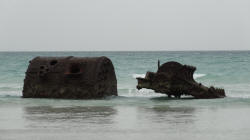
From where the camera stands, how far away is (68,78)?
17016 mm

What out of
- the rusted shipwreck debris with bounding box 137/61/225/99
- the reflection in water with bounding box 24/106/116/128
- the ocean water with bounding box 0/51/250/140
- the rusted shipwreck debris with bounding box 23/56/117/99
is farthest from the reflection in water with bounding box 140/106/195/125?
the rusted shipwreck debris with bounding box 23/56/117/99

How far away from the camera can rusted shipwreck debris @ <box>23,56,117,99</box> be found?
16.9 metres

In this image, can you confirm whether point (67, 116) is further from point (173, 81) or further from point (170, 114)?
point (173, 81)

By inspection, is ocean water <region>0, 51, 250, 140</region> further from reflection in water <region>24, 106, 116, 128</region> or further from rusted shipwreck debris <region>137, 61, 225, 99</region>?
rusted shipwreck debris <region>137, 61, 225, 99</region>

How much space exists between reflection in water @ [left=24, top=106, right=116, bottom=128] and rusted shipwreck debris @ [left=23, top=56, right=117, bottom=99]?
98.5 inches

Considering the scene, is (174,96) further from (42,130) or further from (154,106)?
(42,130)

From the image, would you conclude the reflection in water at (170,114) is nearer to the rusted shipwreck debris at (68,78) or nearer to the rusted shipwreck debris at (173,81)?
the rusted shipwreck debris at (173,81)

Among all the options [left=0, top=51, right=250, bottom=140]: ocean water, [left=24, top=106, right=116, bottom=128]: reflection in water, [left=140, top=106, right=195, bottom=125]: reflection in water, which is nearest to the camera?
[left=0, top=51, right=250, bottom=140]: ocean water

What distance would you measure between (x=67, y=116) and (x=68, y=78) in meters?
4.92

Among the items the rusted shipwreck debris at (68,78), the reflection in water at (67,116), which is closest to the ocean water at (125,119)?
the reflection in water at (67,116)

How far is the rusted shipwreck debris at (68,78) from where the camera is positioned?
16.9 m

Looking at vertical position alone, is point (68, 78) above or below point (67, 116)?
above

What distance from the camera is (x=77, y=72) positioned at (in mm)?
17188

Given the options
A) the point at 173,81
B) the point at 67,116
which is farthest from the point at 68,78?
the point at 67,116
